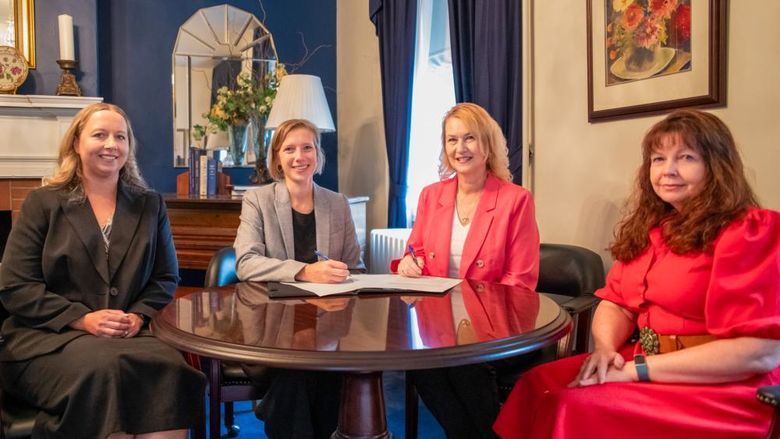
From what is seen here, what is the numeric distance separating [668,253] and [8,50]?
4.03 meters

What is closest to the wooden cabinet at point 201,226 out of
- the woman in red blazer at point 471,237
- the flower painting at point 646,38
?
the woman in red blazer at point 471,237

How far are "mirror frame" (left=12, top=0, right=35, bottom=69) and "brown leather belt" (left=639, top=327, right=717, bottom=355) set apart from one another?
13.2 feet

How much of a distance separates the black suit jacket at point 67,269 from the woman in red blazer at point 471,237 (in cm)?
78

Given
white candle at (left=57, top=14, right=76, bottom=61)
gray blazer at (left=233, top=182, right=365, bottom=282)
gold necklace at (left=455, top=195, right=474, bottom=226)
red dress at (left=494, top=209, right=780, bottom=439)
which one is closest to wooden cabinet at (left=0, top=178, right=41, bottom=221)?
white candle at (left=57, top=14, right=76, bottom=61)

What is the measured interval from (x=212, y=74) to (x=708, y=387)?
12.2ft

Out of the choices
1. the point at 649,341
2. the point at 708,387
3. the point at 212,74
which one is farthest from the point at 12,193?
the point at 708,387

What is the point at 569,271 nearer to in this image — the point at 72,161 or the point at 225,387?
the point at 225,387

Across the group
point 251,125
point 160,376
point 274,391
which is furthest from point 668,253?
point 251,125

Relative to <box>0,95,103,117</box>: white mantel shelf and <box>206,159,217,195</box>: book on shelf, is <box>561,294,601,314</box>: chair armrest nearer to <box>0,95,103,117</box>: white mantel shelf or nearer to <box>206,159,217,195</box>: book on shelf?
<box>206,159,217,195</box>: book on shelf

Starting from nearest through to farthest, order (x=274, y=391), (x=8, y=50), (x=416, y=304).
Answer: (x=416, y=304), (x=274, y=391), (x=8, y=50)

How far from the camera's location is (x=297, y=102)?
3695 millimetres

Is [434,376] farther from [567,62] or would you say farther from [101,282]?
[567,62]

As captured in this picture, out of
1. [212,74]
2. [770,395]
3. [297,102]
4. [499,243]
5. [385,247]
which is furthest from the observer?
[212,74]

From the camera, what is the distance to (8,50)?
160 inches
